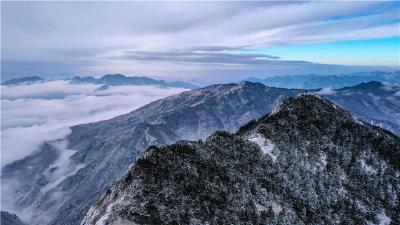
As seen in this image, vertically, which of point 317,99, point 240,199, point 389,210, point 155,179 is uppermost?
point 317,99

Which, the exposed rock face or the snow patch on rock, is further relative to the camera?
the snow patch on rock

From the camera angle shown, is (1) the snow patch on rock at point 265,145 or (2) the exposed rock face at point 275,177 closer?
(2) the exposed rock face at point 275,177

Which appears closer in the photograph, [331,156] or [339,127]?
[331,156]

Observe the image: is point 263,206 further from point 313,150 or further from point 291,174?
point 313,150

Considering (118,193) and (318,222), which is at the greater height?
(118,193)

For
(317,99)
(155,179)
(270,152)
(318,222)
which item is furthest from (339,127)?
(155,179)

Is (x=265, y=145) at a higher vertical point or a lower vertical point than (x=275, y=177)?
higher

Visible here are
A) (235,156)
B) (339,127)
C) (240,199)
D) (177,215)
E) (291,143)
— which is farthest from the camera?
(339,127)

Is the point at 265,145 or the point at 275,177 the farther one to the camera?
the point at 265,145
